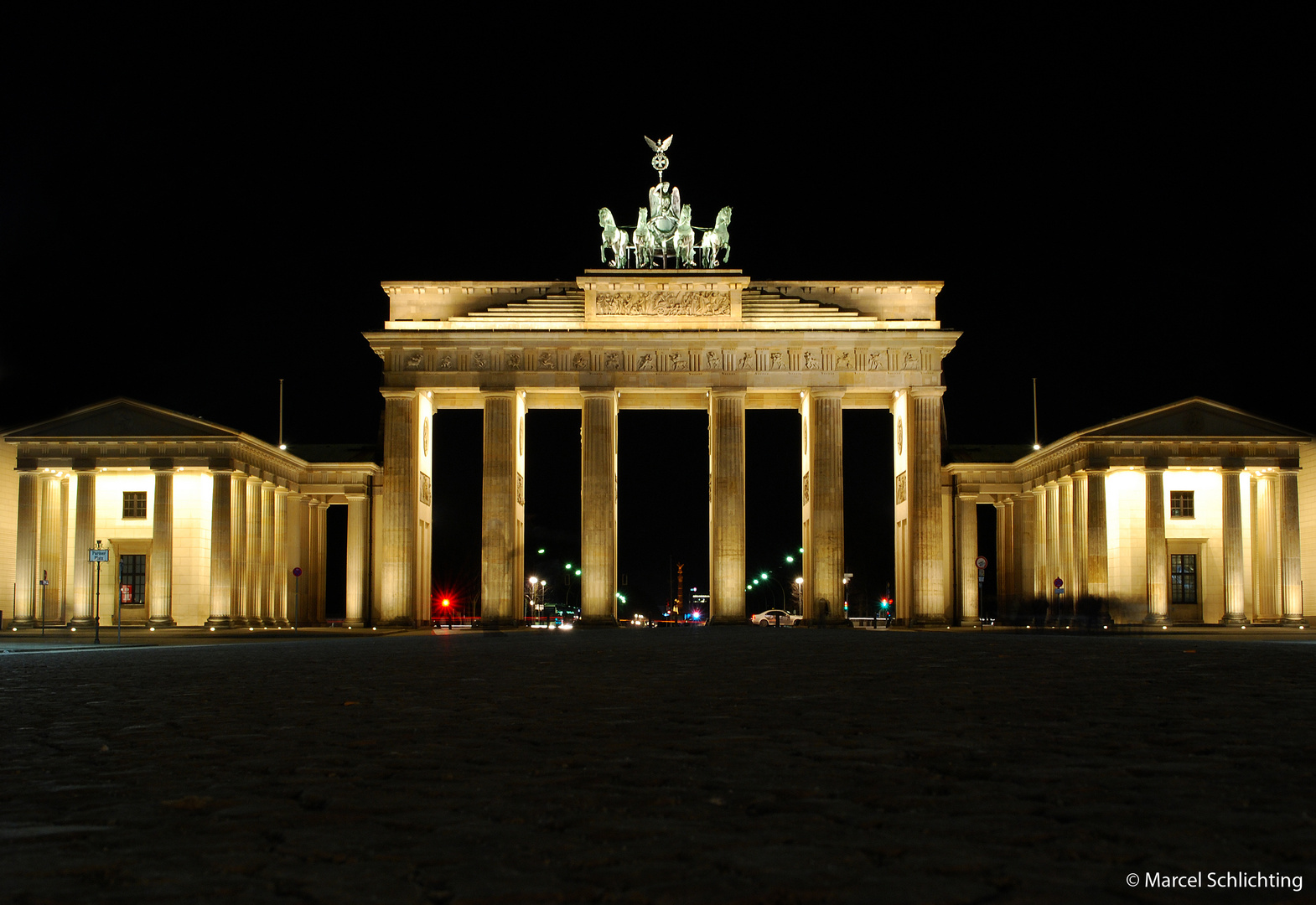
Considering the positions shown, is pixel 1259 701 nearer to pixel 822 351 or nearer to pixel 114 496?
pixel 822 351

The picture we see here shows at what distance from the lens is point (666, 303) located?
5944 cm

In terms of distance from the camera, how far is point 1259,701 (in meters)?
11.8

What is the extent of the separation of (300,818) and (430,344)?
54.0 m

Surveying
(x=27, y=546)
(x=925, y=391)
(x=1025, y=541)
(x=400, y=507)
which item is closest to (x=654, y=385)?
(x=925, y=391)

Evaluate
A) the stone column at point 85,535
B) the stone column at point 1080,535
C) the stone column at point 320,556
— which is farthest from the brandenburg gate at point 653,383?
the stone column at point 85,535

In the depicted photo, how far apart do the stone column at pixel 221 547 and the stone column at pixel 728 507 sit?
2131cm

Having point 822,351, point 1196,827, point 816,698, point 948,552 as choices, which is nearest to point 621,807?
point 1196,827

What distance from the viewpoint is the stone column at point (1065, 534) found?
57.9 meters

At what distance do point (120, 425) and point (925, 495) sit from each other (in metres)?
35.8

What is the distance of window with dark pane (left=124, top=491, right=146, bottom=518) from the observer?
57.4 meters

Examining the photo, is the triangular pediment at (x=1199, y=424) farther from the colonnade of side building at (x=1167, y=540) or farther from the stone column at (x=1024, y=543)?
the stone column at (x=1024, y=543)

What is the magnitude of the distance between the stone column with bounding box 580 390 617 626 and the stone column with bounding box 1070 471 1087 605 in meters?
20.9

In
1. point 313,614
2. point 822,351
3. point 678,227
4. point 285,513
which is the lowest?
point 313,614

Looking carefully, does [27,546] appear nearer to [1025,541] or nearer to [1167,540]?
[1025,541]
